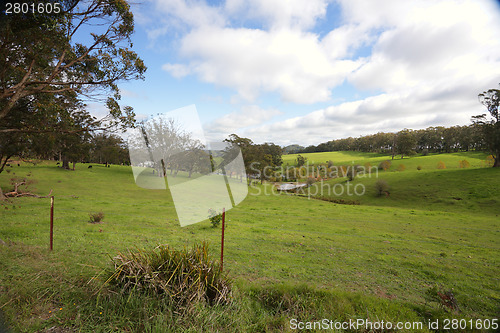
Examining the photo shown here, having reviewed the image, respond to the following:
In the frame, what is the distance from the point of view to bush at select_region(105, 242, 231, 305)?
137 inches

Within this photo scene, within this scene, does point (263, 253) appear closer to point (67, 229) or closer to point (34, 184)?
point (67, 229)

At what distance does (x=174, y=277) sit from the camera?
12.0 feet

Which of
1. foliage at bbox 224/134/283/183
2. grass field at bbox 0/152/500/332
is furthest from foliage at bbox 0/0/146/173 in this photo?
foliage at bbox 224/134/283/183

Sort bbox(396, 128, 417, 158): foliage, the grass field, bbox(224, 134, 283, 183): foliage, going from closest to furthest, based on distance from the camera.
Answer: the grass field, bbox(224, 134, 283, 183): foliage, bbox(396, 128, 417, 158): foliage

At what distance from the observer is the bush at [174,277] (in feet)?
11.4

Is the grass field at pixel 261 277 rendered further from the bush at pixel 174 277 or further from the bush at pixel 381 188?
the bush at pixel 381 188

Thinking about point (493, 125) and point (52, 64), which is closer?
point (52, 64)

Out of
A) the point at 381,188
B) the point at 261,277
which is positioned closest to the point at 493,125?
the point at 381,188

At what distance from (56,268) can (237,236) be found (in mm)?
6213

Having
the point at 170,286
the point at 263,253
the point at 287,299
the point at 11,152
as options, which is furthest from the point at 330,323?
the point at 11,152

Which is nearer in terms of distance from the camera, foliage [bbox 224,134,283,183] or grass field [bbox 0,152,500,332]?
grass field [bbox 0,152,500,332]

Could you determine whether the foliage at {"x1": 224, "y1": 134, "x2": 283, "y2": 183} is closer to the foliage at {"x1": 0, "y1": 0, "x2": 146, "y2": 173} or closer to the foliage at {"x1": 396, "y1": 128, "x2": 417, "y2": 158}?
the foliage at {"x1": 0, "y1": 0, "x2": 146, "y2": 173}

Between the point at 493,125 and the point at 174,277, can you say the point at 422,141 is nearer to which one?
the point at 493,125

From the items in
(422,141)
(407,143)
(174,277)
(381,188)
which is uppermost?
(422,141)
